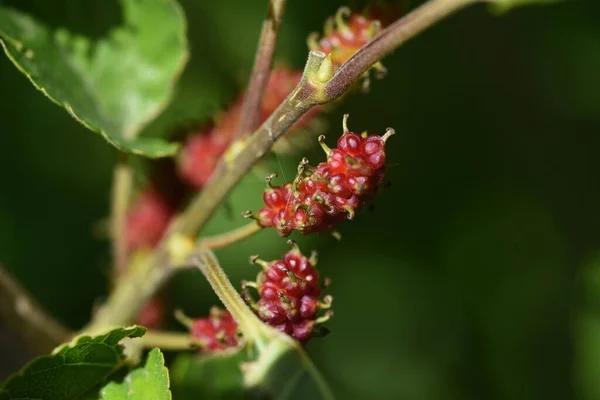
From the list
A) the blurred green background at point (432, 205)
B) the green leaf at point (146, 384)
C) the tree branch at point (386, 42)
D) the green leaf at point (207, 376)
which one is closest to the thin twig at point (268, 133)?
the tree branch at point (386, 42)

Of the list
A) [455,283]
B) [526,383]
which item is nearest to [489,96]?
[455,283]

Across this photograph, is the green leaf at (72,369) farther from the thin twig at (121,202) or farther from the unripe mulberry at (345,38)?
the unripe mulberry at (345,38)

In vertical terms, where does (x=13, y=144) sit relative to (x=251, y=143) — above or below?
above

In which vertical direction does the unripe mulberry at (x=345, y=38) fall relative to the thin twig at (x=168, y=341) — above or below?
above

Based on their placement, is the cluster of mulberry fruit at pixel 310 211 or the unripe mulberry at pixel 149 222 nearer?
the cluster of mulberry fruit at pixel 310 211

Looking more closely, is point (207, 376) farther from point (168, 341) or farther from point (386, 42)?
point (386, 42)

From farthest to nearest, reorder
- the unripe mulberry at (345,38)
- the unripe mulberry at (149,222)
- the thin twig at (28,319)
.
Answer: the unripe mulberry at (149,222)
the thin twig at (28,319)
the unripe mulberry at (345,38)

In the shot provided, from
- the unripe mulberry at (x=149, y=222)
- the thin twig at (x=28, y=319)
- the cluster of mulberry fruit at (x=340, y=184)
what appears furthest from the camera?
the unripe mulberry at (x=149, y=222)

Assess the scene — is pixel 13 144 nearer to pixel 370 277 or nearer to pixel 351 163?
pixel 370 277
